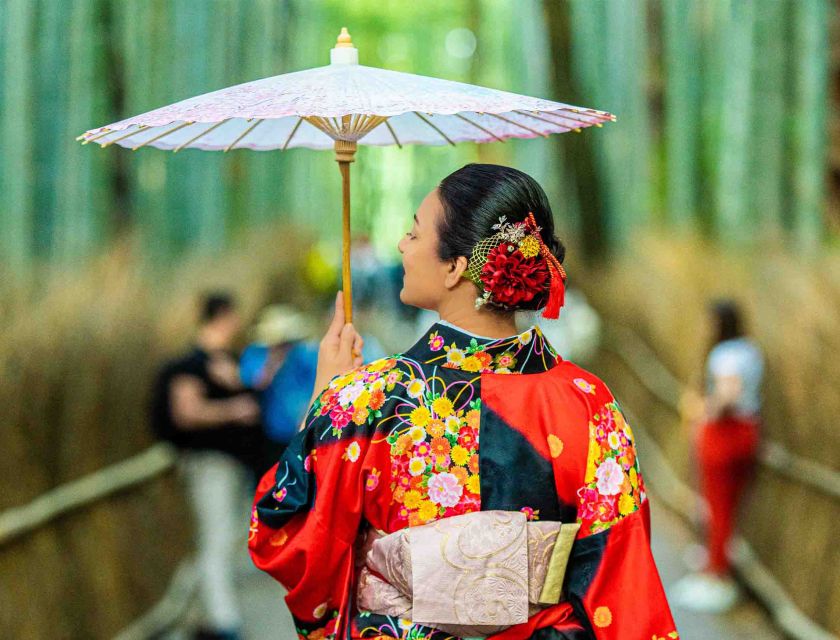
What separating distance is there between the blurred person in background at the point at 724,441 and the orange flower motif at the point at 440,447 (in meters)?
3.65

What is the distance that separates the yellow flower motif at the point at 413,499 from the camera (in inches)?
73.9

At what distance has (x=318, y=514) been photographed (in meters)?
1.90

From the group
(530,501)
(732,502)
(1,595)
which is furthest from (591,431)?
(732,502)

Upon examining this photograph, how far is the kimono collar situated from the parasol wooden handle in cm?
36

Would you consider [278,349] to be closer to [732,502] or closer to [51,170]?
[51,170]

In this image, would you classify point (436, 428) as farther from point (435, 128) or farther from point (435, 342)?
point (435, 128)

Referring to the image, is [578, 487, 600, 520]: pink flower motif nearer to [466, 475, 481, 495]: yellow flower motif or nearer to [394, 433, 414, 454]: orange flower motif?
[466, 475, 481, 495]: yellow flower motif

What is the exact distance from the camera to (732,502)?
5598 millimetres

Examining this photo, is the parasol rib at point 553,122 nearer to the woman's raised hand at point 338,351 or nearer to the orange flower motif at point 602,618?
the woman's raised hand at point 338,351

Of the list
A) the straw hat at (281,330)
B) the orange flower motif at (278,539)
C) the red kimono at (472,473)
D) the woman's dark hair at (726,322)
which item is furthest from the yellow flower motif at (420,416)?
the straw hat at (281,330)

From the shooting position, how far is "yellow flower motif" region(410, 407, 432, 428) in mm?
1888

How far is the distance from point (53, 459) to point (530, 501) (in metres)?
2.80

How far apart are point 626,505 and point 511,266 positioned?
458 mm

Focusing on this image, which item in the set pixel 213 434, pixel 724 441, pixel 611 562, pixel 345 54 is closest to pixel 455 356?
pixel 611 562
